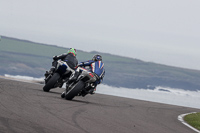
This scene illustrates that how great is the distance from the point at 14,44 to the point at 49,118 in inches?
4531

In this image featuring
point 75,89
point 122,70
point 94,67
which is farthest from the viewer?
point 122,70

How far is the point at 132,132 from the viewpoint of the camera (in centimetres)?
903

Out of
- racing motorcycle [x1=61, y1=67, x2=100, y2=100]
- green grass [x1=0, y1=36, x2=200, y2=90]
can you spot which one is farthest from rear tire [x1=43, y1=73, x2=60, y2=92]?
green grass [x1=0, y1=36, x2=200, y2=90]

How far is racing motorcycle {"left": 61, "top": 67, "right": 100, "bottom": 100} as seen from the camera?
14.0 m

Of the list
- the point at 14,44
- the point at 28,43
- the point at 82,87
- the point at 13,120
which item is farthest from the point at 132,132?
the point at 28,43

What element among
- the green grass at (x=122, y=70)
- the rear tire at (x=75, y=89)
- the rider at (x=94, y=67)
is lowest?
the green grass at (x=122, y=70)

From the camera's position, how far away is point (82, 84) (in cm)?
1410

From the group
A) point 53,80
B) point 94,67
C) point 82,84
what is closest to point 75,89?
point 82,84

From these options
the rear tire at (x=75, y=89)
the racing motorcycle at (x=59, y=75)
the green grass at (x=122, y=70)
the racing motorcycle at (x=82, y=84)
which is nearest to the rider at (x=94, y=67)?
the racing motorcycle at (x=82, y=84)

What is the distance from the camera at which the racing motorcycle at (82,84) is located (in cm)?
1403

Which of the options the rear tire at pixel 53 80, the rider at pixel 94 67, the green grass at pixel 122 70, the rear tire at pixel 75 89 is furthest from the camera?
the green grass at pixel 122 70

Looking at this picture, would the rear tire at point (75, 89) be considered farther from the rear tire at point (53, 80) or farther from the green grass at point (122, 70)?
the green grass at point (122, 70)

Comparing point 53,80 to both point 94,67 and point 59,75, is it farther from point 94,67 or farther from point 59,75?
point 94,67

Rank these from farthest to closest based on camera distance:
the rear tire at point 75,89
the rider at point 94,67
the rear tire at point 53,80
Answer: the rear tire at point 53,80
the rider at point 94,67
the rear tire at point 75,89
